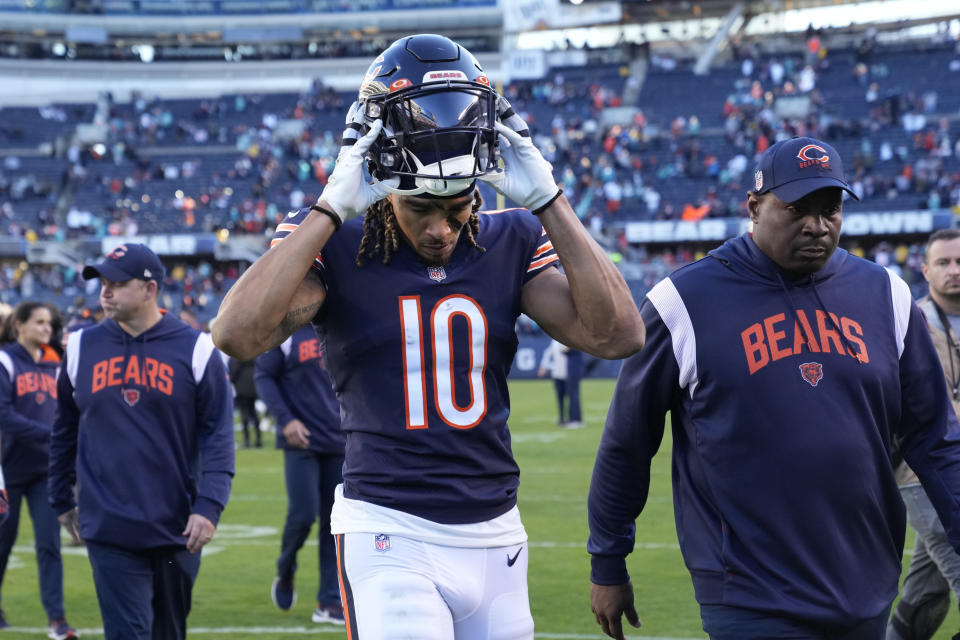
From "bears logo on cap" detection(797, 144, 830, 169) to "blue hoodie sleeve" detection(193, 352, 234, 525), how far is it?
2.82m

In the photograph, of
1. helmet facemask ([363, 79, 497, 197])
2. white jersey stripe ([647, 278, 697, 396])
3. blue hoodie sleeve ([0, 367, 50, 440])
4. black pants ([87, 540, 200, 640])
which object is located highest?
helmet facemask ([363, 79, 497, 197])

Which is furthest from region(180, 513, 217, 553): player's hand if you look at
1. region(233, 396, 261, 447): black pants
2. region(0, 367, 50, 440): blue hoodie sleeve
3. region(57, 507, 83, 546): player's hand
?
region(233, 396, 261, 447): black pants

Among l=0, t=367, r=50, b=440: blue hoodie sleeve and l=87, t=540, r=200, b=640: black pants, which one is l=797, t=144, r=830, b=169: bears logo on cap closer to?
l=87, t=540, r=200, b=640: black pants

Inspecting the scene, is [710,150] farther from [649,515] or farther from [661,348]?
[661,348]

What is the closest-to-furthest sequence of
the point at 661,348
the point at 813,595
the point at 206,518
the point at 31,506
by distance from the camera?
the point at 813,595
the point at 661,348
the point at 206,518
the point at 31,506

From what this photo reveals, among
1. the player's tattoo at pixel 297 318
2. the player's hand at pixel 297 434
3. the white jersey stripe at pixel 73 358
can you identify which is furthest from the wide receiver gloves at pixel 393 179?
the player's hand at pixel 297 434

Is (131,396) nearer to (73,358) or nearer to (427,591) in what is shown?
(73,358)

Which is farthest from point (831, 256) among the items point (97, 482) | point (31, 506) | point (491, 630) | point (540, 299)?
point (31, 506)

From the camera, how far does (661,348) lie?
3.40 metres

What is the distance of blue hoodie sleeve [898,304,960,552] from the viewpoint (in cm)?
340

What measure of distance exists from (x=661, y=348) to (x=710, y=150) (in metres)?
36.0

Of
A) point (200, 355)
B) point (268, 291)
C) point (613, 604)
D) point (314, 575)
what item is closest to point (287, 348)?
point (314, 575)

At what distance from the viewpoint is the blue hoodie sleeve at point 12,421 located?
7.21 meters

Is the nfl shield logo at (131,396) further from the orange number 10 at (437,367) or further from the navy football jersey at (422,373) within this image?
the orange number 10 at (437,367)
